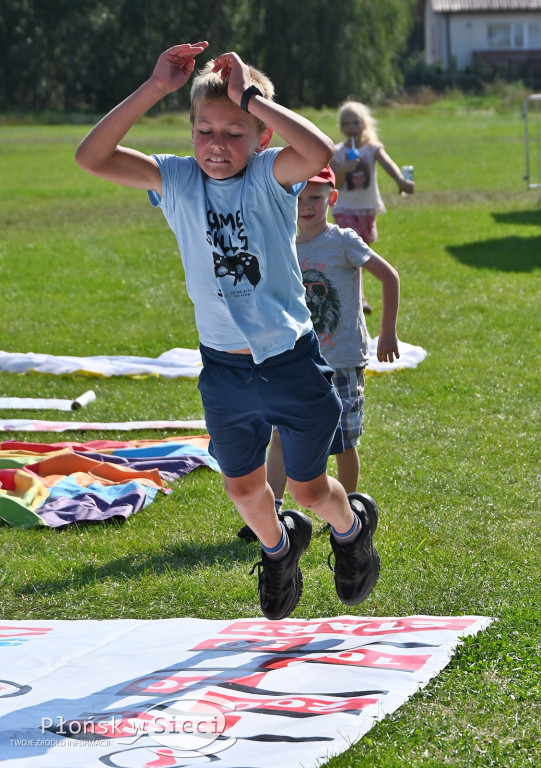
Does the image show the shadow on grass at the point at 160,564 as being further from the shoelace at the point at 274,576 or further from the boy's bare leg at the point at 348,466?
the shoelace at the point at 274,576

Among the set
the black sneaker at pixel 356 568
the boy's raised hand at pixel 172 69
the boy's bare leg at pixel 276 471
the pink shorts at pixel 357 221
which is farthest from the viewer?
the pink shorts at pixel 357 221

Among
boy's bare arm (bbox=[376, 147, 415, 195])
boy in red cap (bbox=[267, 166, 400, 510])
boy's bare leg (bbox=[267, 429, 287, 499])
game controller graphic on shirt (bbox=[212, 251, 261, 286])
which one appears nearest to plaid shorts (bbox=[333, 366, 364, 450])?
boy in red cap (bbox=[267, 166, 400, 510])

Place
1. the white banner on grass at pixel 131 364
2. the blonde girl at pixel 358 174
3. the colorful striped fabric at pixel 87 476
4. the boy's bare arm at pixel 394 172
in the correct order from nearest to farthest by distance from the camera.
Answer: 1. the colorful striped fabric at pixel 87 476
2. the white banner on grass at pixel 131 364
3. the boy's bare arm at pixel 394 172
4. the blonde girl at pixel 358 174

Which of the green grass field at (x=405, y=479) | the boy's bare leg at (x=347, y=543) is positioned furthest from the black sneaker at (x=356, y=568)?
the green grass field at (x=405, y=479)

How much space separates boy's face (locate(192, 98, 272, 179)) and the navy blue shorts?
0.63 m

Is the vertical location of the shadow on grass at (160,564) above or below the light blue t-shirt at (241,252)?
below

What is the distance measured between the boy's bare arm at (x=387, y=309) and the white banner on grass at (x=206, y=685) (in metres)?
1.20

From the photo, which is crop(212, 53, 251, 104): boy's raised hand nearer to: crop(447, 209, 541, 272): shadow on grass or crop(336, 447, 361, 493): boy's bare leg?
crop(336, 447, 361, 493): boy's bare leg

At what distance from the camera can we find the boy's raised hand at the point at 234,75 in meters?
3.30

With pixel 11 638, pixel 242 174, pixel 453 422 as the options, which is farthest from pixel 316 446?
pixel 453 422

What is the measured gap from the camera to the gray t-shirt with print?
4.97m

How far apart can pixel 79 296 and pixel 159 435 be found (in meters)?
5.31

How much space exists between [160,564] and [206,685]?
1425 millimetres

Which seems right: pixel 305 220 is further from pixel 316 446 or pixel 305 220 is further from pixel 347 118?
pixel 347 118
